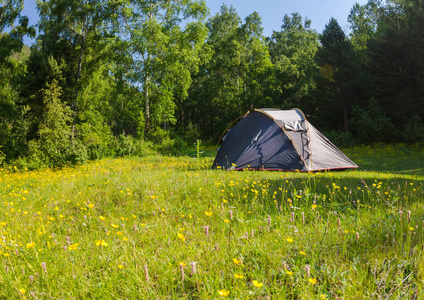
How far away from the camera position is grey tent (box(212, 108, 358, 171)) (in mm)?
8141

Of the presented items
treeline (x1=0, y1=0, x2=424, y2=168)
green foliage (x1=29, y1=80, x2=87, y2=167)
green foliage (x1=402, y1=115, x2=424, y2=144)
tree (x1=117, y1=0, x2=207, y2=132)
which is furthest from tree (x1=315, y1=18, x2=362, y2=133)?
green foliage (x1=29, y1=80, x2=87, y2=167)

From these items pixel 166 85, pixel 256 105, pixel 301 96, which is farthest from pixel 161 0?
pixel 301 96

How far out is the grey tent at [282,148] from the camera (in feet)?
26.7

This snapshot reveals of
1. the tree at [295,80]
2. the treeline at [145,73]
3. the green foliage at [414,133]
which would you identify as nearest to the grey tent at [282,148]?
the treeline at [145,73]

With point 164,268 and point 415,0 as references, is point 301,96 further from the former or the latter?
point 164,268

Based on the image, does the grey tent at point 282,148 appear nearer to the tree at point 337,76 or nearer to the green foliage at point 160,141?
the green foliage at point 160,141

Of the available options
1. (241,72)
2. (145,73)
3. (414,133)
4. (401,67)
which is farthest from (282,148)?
(241,72)

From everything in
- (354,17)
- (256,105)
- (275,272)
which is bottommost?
(275,272)

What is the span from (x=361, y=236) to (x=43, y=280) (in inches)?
100.0

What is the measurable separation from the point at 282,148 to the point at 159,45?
14815mm

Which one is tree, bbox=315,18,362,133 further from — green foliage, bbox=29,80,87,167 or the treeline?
green foliage, bbox=29,80,87,167

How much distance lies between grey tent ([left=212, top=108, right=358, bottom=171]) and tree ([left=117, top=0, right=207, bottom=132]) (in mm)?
13043

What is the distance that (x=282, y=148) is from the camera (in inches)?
326

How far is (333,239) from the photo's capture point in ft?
7.79
